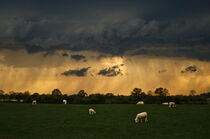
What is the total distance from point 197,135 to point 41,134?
13.9 metres

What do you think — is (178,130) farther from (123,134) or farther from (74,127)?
(74,127)

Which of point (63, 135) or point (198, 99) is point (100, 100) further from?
point (63, 135)

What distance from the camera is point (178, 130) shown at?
22969mm

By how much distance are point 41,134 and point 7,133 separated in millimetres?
3470

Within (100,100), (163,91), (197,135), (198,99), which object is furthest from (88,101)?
(197,135)

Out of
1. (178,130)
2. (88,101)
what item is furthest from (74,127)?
(88,101)

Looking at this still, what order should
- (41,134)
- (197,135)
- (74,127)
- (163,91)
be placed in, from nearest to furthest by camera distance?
1. (197,135)
2. (41,134)
3. (74,127)
4. (163,91)

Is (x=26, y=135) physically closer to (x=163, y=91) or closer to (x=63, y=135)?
(x=63, y=135)

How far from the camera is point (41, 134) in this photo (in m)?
22.0

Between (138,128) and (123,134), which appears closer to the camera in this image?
(123,134)

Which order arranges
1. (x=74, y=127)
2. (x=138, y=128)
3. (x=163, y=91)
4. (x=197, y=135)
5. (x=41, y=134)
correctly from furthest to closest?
(x=163, y=91), (x=74, y=127), (x=138, y=128), (x=41, y=134), (x=197, y=135)

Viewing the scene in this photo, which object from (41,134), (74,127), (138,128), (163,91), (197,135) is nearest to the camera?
(197,135)

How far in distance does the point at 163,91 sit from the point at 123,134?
102479 millimetres

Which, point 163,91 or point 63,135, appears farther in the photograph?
point 163,91
